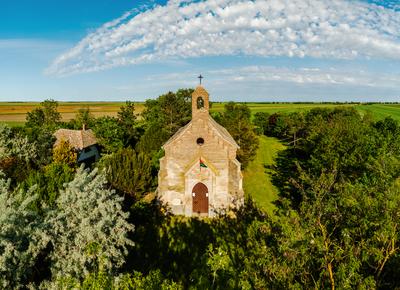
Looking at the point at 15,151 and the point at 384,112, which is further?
the point at 384,112

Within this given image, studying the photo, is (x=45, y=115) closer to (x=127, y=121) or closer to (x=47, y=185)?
(x=127, y=121)

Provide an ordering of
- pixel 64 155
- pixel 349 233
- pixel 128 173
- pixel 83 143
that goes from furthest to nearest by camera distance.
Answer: pixel 83 143
pixel 64 155
pixel 128 173
pixel 349 233

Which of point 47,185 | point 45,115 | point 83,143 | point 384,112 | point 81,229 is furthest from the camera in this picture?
point 384,112

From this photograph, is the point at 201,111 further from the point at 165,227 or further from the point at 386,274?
the point at 386,274

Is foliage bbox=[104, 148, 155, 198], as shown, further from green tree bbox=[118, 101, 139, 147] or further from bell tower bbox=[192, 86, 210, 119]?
green tree bbox=[118, 101, 139, 147]

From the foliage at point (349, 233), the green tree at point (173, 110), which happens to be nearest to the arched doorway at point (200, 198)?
the foliage at point (349, 233)

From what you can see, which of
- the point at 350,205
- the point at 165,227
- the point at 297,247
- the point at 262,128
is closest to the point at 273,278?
the point at 297,247

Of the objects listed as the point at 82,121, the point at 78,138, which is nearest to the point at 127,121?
the point at 78,138

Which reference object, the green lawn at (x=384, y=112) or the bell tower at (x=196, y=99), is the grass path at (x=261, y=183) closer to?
the bell tower at (x=196, y=99)
